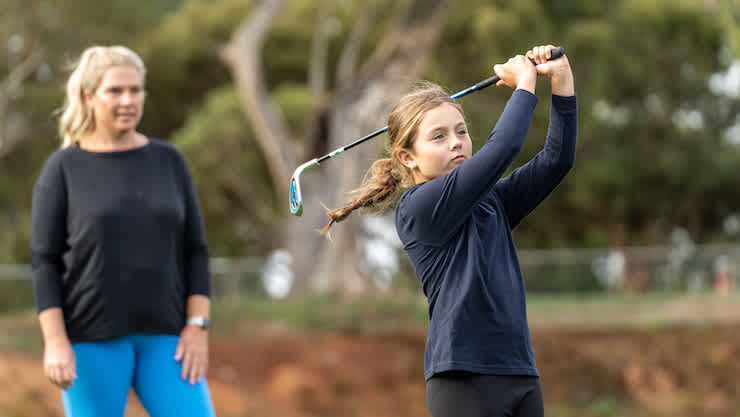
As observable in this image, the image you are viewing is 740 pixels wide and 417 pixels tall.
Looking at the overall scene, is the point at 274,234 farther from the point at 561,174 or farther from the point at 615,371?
the point at 561,174

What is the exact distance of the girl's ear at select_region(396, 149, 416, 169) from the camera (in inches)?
101

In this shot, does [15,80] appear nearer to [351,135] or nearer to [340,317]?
[351,135]

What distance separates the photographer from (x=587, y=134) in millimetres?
19938

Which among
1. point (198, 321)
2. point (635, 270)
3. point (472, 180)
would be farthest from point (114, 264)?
point (635, 270)

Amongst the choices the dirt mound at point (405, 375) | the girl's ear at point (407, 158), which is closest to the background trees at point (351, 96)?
the dirt mound at point (405, 375)

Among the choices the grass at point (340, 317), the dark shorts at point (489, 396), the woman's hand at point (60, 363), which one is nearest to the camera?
the dark shorts at point (489, 396)

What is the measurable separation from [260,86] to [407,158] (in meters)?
10.7

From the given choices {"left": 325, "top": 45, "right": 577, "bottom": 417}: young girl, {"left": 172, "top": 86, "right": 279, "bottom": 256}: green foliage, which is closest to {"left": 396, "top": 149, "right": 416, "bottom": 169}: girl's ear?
{"left": 325, "top": 45, "right": 577, "bottom": 417}: young girl

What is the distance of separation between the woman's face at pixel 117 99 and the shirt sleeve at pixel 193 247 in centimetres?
22

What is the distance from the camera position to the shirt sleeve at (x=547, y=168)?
8.27 feet

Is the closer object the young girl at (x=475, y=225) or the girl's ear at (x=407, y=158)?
the young girl at (x=475, y=225)

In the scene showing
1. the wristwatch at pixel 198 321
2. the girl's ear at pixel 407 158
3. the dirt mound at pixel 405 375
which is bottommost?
the dirt mound at pixel 405 375

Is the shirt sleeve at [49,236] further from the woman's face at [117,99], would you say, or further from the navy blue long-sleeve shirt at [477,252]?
the navy blue long-sleeve shirt at [477,252]

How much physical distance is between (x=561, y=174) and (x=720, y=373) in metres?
10.7
